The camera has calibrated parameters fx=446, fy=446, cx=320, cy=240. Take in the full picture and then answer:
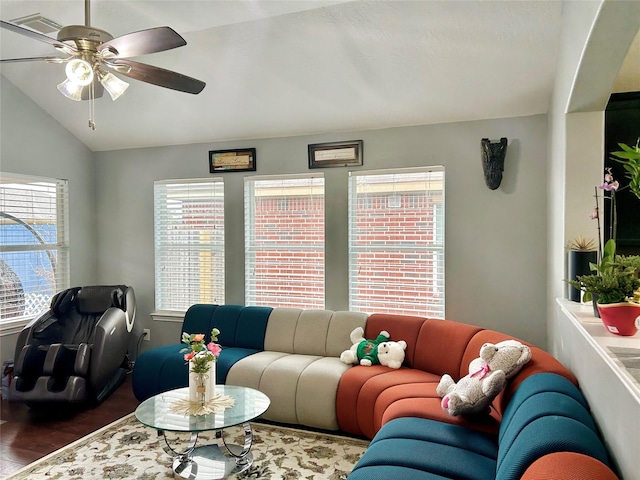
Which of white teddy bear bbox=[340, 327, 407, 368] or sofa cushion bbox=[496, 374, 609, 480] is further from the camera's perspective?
white teddy bear bbox=[340, 327, 407, 368]

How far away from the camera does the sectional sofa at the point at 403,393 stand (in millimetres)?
1511

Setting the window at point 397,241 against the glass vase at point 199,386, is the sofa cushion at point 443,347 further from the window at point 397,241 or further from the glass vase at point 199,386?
the glass vase at point 199,386

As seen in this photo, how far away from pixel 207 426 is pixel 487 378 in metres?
1.54

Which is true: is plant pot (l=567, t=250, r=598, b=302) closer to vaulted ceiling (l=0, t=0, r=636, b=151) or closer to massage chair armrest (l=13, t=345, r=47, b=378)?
vaulted ceiling (l=0, t=0, r=636, b=151)

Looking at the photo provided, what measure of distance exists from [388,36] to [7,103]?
366 cm

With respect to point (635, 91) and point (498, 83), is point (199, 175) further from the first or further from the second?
point (635, 91)

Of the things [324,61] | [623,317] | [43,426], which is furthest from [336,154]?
[43,426]

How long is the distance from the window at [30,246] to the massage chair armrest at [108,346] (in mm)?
1027

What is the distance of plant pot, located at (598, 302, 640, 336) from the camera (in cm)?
168

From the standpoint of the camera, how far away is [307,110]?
13.3ft

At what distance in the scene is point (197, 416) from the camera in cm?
263

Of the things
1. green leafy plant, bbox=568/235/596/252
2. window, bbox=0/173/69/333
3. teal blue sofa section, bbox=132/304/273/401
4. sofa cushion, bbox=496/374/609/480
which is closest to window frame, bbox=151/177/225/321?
teal blue sofa section, bbox=132/304/273/401

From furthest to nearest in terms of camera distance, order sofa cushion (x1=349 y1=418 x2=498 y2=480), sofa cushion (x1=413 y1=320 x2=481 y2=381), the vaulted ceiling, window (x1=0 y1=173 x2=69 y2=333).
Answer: window (x1=0 y1=173 x2=69 y2=333) < sofa cushion (x1=413 y1=320 x2=481 y2=381) < the vaulted ceiling < sofa cushion (x1=349 y1=418 x2=498 y2=480)

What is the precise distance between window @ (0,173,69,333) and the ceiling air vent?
1.56 meters
